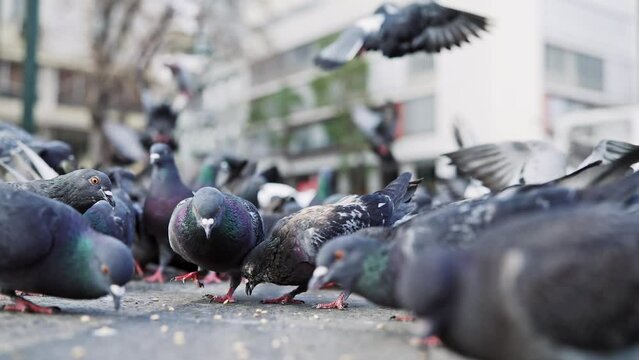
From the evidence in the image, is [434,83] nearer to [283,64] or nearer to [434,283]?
[283,64]

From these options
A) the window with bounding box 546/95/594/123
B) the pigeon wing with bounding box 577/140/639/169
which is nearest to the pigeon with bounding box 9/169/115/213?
the pigeon wing with bounding box 577/140/639/169

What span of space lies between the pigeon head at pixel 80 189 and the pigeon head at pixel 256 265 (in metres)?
1.07

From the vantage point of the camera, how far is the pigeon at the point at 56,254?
330cm

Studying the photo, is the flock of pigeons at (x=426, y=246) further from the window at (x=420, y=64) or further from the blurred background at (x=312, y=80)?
the window at (x=420, y=64)

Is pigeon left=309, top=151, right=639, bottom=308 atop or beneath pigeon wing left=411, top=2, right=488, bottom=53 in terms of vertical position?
beneath

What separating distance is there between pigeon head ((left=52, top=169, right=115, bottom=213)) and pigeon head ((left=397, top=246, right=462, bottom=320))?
9.26ft

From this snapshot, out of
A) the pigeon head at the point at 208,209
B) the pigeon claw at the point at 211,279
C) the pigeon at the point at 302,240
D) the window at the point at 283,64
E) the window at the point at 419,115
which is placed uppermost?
the window at the point at 283,64

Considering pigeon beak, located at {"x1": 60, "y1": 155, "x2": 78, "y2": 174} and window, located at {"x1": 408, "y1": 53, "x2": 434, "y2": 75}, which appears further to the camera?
window, located at {"x1": 408, "y1": 53, "x2": 434, "y2": 75}

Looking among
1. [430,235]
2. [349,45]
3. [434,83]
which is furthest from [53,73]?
[430,235]

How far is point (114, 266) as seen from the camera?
3.28 m

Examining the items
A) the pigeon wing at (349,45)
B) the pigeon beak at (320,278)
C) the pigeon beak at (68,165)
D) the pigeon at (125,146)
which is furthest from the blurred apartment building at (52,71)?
the pigeon beak at (320,278)

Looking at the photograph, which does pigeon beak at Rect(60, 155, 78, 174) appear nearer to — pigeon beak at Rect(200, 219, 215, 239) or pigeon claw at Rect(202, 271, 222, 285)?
pigeon claw at Rect(202, 271, 222, 285)

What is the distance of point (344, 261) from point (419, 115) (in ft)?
96.7

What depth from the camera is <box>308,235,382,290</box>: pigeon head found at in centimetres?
318
